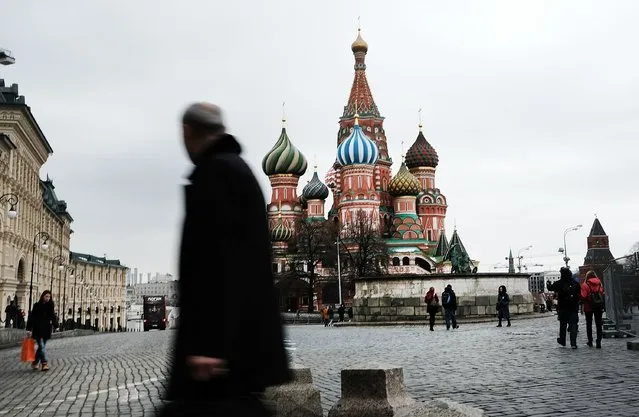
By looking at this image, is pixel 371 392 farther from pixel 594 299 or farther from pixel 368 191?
pixel 368 191

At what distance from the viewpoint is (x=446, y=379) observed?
10.2 metres

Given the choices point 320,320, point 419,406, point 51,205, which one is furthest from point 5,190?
point 419,406

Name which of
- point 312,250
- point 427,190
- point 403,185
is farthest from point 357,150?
point 427,190

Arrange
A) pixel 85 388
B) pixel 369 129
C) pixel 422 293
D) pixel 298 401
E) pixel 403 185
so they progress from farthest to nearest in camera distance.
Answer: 1. pixel 369 129
2. pixel 403 185
3. pixel 422 293
4. pixel 85 388
5. pixel 298 401

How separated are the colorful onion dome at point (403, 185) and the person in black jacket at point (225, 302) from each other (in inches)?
3297

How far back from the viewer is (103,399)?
9352mm

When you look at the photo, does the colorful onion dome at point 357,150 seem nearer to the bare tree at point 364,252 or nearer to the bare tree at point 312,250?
the bare tree at point 364,252

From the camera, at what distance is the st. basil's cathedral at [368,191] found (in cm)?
8100

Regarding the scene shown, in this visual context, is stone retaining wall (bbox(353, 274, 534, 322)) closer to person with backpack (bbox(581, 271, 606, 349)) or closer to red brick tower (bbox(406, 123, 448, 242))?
person with backpack (bbox(581, 271, 606, 349))

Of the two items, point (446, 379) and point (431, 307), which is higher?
point (431, 307)

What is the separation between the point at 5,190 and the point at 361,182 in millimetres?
41398

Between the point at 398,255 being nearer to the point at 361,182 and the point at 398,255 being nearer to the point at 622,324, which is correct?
the point at 361,182

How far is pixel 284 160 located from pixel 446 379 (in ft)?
271

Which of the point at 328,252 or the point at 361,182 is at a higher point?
the point at 361,182
